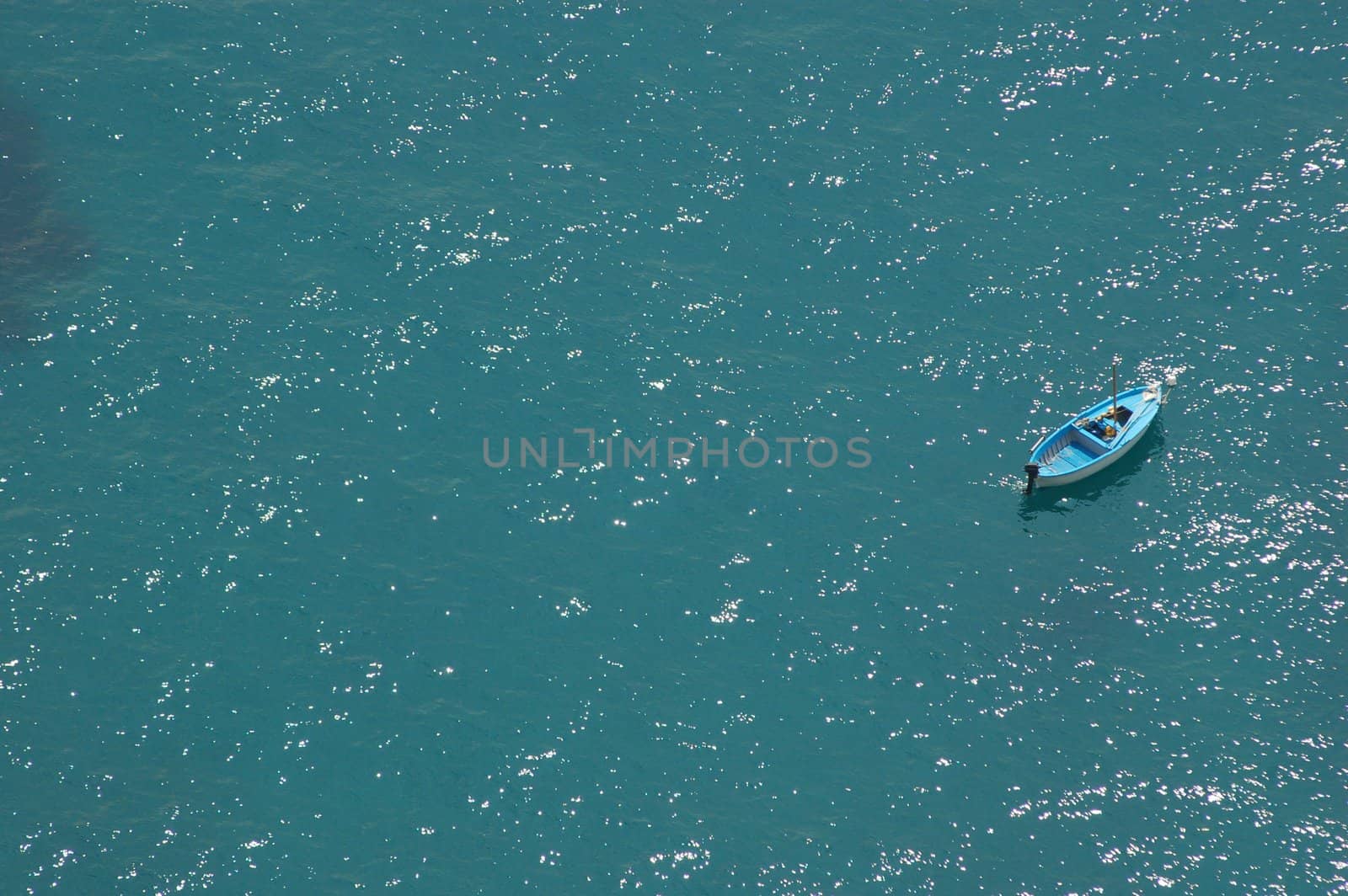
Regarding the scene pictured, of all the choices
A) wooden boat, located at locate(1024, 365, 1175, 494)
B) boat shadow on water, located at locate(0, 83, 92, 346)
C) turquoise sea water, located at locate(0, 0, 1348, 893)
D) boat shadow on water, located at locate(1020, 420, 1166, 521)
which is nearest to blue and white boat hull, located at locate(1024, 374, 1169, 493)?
wooden boat, located at locate(1024, 365, 1175, 494)

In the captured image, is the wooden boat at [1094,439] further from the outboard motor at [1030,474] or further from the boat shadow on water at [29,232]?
the boat shadow on water at [29,232]

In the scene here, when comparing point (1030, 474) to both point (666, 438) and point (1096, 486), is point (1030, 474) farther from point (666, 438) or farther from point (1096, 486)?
point (666, 438)

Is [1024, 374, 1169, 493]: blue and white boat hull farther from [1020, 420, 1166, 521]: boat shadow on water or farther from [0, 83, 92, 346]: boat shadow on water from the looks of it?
[0, 83, 92, 346]: boat shadow on water

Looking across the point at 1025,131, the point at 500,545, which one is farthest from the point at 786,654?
the point at 1025,131

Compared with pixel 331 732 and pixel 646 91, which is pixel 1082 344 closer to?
pixel 646 91

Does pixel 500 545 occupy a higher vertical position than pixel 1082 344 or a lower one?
lower

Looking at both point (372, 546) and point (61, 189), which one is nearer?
Result: point (372, 546)

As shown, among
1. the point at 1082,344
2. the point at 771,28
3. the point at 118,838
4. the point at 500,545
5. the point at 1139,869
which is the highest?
the point at 771,28
